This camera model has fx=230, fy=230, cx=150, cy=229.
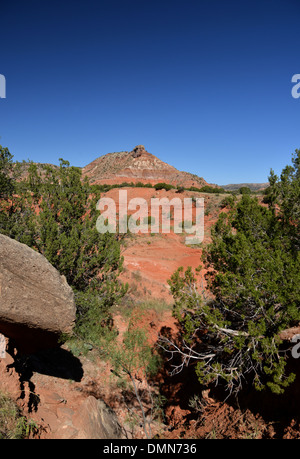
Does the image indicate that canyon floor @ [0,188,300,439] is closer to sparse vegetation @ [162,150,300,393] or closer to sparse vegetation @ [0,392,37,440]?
sparse vegetation @ [0,392,37,440]

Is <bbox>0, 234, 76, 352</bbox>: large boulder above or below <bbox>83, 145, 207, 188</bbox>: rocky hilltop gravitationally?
below

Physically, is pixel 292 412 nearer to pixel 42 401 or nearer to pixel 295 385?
pixel 295 385

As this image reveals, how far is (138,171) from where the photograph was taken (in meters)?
78.8

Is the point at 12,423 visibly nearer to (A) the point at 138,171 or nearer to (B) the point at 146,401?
(B) the point at 146,401

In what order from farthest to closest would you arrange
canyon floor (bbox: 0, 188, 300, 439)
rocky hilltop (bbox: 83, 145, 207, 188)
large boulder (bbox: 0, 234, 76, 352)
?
rocky hilltop (bbox: 83, 145, 207, 188) < canyon floor (bbox: 0, 188, 300, 439) < large boulder (bbox: 0, 234, 76, 352)

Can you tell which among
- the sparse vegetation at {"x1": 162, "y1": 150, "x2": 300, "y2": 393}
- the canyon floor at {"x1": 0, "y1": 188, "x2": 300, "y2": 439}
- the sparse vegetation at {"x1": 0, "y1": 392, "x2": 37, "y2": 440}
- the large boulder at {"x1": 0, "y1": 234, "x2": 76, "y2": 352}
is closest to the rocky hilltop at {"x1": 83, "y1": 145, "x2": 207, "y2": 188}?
the canyon floor at {"x1": 0, "y1": 188, "x2": 300, "y2": 439}

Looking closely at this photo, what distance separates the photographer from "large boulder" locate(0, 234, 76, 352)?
3.94m

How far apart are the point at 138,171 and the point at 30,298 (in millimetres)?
77505

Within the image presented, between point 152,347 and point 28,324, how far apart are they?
5694mm

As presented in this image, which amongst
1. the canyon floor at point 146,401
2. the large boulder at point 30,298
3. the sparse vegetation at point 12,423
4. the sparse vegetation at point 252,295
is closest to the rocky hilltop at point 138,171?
the canyon floor at point 146,401

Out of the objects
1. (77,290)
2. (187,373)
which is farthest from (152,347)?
(77,290)

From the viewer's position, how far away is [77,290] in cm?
710

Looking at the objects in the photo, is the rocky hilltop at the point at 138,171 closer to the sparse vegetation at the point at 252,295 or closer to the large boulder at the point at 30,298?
the sparse vegetation at the point at 252,295

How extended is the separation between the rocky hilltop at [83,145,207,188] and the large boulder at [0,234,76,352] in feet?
218
